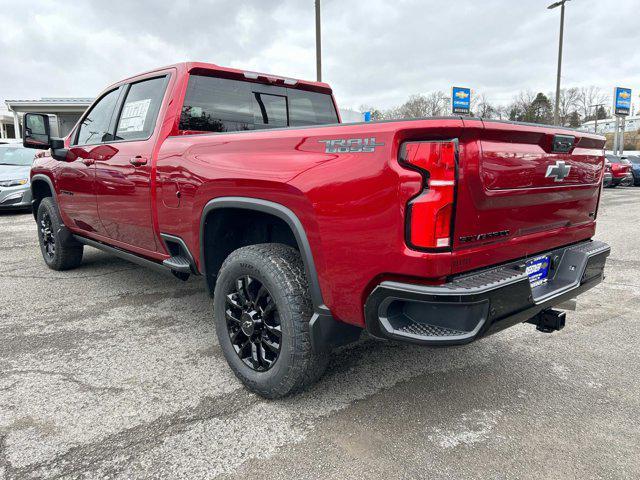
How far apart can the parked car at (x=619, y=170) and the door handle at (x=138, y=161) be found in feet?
67.5

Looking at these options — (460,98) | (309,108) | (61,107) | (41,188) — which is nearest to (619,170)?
(460,98)

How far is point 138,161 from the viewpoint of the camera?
130 inches

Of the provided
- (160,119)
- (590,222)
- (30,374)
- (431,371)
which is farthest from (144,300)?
(590,222)

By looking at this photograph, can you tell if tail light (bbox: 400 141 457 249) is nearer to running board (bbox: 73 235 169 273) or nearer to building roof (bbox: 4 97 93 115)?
running board (bbox: 73 235 169 273)

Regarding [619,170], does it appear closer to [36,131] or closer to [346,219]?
[36,131]

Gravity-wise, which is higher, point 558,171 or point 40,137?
point 40,137

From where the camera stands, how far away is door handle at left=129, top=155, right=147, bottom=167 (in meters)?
3.27

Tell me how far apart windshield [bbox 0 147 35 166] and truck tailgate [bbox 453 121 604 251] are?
11481 millimetres

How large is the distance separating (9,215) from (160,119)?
9.14m

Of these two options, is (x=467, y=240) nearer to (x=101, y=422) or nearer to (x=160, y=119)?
(x=101, y=422)

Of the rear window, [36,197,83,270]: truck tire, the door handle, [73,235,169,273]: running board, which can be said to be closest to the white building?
[36,197,83,270]: truck tire

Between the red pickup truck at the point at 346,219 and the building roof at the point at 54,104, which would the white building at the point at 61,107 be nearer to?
the building roof at the point at 54,104

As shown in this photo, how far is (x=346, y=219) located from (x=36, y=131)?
12.4 ft

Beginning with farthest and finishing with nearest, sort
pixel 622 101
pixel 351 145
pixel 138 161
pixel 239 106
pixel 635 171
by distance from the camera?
pixel 622 101
pixel 635 171
pixel 239 106
pixel 138 161
pixel 351 145
